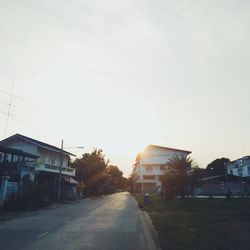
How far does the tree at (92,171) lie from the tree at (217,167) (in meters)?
43.5

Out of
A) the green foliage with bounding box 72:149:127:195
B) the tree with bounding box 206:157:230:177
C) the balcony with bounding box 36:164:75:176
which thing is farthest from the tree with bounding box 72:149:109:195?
the tree with bounding box 206:157:230:177

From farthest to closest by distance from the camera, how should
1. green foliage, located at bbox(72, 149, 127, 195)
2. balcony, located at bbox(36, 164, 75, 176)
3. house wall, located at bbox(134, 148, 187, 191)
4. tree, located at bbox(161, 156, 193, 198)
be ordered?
house wall, located at bbox(134, 148, 187, 191) → green foliage, located at bbox(72, 149, 127, 195) → balcony, located at bbox(36, 164, 75, 176) → tree, located at bbox(161, 156, 193, 198)

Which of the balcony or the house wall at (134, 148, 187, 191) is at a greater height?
the house wall at (134, 148, 187, 191)

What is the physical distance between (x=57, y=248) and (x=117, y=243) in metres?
2.14

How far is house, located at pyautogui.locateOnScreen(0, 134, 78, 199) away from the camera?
38500 millimetres

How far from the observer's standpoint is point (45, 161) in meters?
41.9

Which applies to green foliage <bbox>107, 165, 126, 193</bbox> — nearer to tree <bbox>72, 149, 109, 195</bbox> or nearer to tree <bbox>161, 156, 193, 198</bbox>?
tree <bbox>72, 149, 109, 195</bbox>

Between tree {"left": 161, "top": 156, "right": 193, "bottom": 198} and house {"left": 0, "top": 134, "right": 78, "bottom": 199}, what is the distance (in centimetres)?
1419

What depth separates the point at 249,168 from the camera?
7525 centimetres

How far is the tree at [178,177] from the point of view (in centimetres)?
3319

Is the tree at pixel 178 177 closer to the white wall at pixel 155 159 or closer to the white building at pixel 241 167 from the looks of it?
the white wall at pixel 155 159

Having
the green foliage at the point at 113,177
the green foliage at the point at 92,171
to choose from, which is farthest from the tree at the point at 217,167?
the green foliage at the point at 92,171

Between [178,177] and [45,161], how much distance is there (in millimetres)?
19935

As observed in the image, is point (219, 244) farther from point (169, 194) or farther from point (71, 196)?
point (71, 196)
